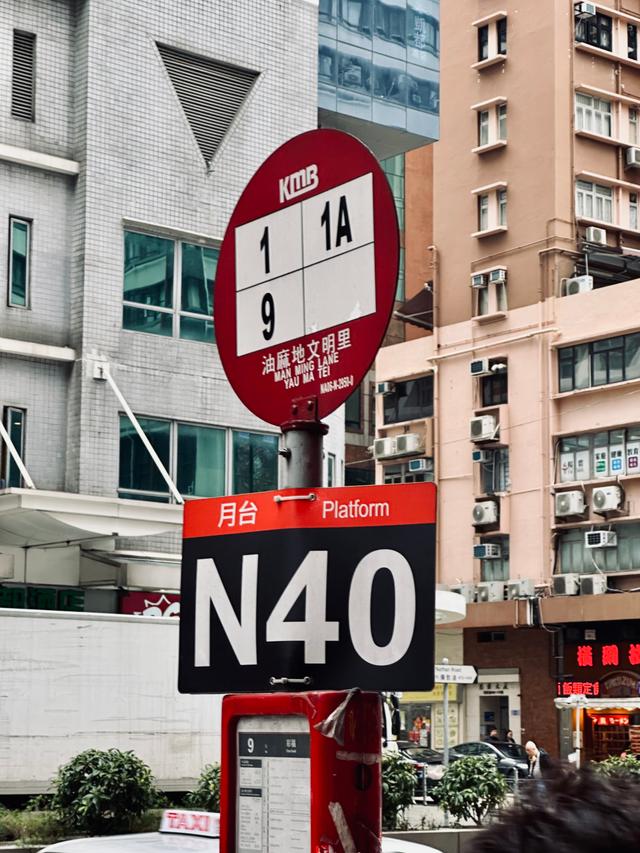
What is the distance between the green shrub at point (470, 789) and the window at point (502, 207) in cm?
3668

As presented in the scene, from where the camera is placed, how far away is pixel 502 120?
5316 cm

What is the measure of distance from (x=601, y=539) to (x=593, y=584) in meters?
1.46

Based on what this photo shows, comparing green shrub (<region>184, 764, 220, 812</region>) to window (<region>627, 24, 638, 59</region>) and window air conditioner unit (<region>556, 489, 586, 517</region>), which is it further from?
window (<region>627, 24, 638, 59</region>)

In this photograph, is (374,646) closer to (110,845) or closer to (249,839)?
(249,839)

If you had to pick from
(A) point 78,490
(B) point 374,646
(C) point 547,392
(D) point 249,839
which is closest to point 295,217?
(B) point 374,646

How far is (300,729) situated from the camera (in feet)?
13.2

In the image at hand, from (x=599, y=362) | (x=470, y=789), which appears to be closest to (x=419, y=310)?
(x=599, y=362)

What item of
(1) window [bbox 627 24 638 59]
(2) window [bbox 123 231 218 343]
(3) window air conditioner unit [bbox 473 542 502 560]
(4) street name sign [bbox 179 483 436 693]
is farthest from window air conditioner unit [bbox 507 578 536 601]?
(4) street name sign [bbox 179 483 436 693]

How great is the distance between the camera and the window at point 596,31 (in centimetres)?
5241

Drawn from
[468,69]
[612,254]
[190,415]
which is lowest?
[190,415]

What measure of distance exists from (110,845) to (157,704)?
1294 cm

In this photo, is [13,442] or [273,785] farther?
[13,442]

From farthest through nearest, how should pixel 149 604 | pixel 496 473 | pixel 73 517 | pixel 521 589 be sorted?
pixel 496 473 < pixel 521 589 < pixel 149 604 < pixel 73 517

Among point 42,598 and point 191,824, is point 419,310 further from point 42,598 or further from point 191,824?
point 191,824
